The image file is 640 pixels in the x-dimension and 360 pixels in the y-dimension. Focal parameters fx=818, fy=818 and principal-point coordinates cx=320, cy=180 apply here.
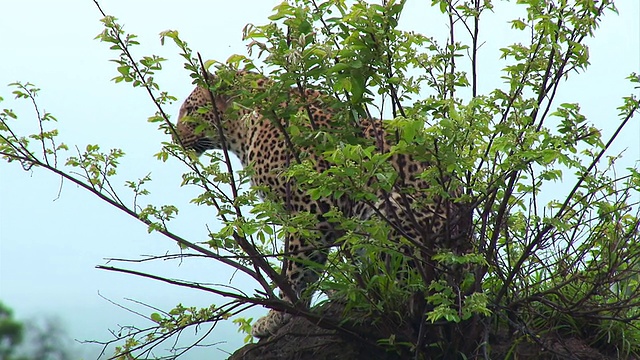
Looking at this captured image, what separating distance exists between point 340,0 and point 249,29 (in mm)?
672

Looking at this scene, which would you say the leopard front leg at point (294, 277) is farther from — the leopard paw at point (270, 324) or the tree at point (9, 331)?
the tree at point (9, 331)

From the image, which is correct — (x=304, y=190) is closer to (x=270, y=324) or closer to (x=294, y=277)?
(x=294, y=277)

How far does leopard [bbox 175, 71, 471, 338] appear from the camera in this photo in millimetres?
5016

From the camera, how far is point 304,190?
6328 millimetres

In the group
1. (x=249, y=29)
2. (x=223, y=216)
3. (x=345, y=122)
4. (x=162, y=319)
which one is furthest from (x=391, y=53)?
(x=162, y=319)

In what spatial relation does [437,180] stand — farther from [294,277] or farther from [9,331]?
[9,331]

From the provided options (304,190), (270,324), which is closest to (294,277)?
(270,324)

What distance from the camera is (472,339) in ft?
18.1

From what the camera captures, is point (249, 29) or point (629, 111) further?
point (629, 111)

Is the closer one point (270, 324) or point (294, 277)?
point (294, 277)

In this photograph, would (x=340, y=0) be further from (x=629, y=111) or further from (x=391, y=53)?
(x=629, y=111)

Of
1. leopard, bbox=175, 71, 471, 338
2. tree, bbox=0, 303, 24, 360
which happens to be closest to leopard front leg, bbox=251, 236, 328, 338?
leopard, bbox=175, 71, 471, 338

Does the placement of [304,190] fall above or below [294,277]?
above

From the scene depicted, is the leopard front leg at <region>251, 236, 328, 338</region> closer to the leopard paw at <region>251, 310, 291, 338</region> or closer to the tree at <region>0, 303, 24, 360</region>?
the leopard paw at <region>251, 310, 291, 338</region>
